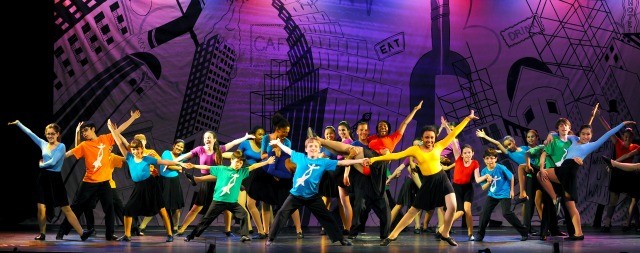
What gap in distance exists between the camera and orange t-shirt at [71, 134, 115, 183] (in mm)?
9492

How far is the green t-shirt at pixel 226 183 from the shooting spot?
9.34 m

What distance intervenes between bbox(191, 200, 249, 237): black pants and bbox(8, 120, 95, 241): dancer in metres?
1.36

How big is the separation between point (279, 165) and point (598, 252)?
4053 millimetres

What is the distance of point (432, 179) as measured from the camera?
29.3 ft

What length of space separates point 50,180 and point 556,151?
601cm

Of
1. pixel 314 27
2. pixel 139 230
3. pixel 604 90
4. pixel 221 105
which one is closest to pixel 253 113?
pixel 221 105

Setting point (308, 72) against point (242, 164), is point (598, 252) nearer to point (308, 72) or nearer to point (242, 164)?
point (242, 164)

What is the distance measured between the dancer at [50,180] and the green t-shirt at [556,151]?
18.0 feet

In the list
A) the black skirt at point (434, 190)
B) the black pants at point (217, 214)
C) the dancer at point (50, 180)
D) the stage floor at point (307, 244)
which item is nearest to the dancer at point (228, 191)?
the black pants at point (217, 214)

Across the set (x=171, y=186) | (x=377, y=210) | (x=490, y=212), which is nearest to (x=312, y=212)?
(x=377, y=210)

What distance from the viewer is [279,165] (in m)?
10.4

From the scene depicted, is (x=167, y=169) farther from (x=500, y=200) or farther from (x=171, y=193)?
(x=500, y=200)

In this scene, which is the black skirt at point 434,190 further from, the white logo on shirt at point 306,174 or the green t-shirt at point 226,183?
the green t-shirt at point 226,183

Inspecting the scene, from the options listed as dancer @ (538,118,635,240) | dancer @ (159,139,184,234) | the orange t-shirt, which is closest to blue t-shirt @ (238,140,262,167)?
dancer @ (159,139,184,234)
